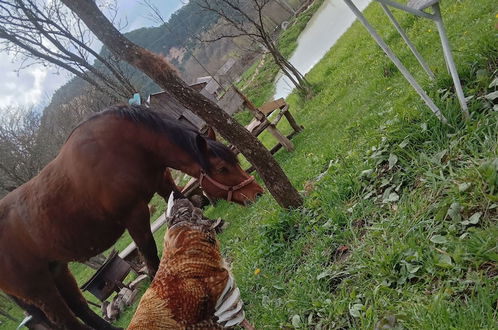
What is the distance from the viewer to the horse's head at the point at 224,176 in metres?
4.68

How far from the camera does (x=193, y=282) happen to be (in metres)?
2.57

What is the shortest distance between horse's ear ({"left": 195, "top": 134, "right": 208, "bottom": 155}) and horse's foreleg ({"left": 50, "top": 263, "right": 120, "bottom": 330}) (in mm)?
2656

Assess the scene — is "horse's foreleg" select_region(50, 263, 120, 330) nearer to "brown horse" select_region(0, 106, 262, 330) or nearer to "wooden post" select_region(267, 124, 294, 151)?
"brown horse" select_region(0, 106, 262, 330)

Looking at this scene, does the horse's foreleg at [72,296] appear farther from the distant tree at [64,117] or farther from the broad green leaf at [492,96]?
the distant tree at [64,117]

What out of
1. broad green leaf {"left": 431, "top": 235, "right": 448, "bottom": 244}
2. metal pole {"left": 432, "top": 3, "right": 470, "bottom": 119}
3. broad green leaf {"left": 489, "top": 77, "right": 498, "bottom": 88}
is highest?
metal pole {"left": 432, "top": 3, "right": 470, "bottom": 119}

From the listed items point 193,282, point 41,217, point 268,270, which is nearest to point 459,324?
point 193,282

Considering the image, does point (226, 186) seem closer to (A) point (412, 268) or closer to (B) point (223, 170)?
(B) point (223, 170)

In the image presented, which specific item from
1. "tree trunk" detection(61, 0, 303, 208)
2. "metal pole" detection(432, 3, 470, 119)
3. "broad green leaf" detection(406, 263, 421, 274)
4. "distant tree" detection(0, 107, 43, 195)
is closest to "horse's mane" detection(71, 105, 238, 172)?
"tree trunk" detection(61, 0, 303, 208)

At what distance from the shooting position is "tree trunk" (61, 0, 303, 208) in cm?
437

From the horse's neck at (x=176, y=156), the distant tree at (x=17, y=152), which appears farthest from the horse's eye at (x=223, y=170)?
the distant tree at (x=17, y=152)

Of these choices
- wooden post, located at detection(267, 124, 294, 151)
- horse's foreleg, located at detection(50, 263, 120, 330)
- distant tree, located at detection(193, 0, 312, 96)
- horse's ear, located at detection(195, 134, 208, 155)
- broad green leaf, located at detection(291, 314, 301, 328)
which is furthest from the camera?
distant tree, located at detection(193, 0, 312, 96)

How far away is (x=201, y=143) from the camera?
Result: 4633 millimetres

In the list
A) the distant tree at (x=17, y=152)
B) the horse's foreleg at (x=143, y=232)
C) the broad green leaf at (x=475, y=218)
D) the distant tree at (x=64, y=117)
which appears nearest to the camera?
the broad green leaf at (x=475, y=218)

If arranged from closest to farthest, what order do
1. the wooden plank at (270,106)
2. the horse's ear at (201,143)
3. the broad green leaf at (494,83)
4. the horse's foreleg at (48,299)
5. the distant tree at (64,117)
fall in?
the broad green leaf at (494,83), the horse's ear at (201,143), the horse's foreleg at (48,299), the wooden plank at (270,106), the distant tree at (64,117)
